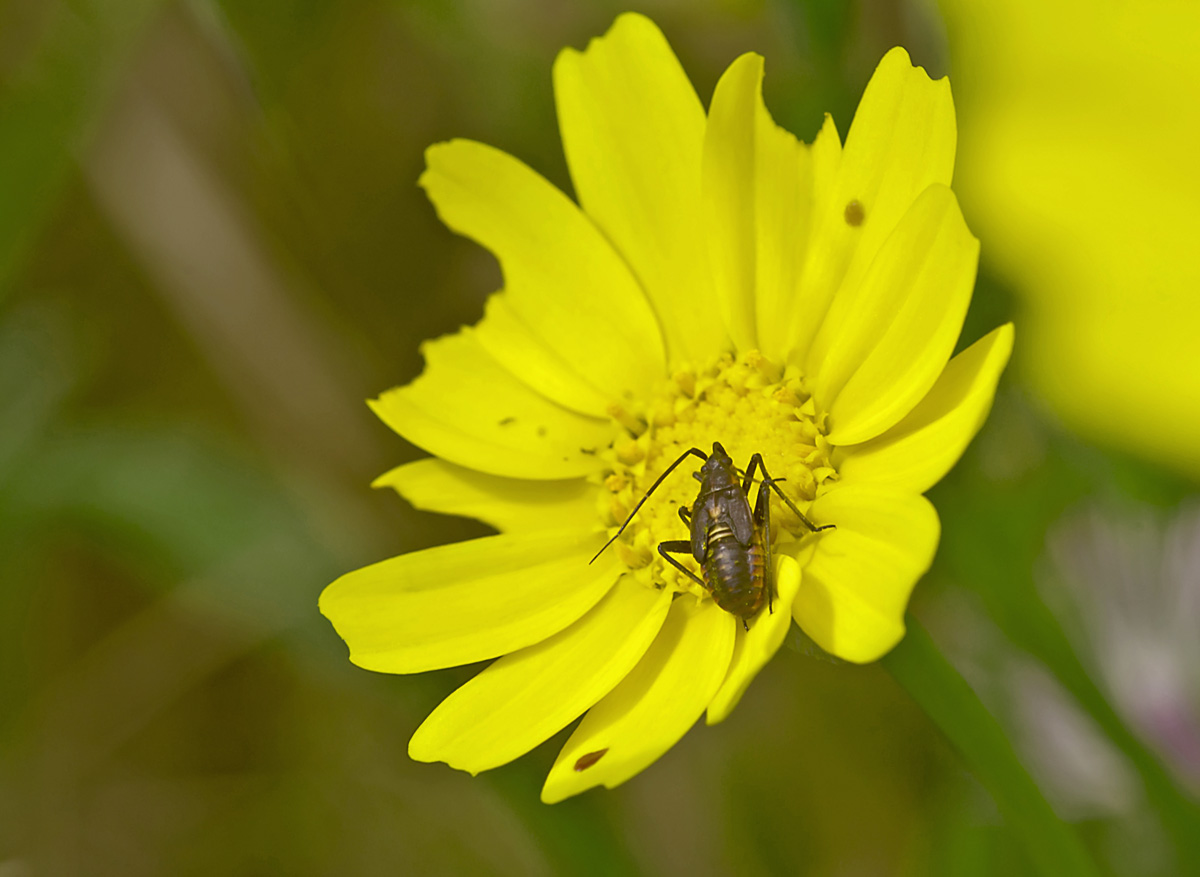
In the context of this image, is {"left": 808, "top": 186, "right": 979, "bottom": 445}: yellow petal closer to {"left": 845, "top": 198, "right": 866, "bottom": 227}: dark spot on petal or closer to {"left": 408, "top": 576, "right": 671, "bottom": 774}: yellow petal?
{"left": 845, "top": 198, "right": 866, "bottom": 227}: dark spot on petal

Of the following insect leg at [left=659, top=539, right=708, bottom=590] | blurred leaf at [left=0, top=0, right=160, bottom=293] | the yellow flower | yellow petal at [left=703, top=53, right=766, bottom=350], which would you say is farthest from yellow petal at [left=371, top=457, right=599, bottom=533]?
blurred leaf at [left=0, top=0, right=160, bottom=293]

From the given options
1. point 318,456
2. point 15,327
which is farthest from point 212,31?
point 318,456

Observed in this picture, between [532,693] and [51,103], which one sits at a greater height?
[51,103]

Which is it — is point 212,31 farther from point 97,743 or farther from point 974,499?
point 974,499

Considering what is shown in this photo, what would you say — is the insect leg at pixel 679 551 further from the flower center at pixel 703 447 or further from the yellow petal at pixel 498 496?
the yellow petal at pixel 498 496

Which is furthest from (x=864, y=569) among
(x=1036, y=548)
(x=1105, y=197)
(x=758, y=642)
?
(x=1036, y=548)

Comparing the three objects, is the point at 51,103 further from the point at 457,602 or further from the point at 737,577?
the point at 737,577
